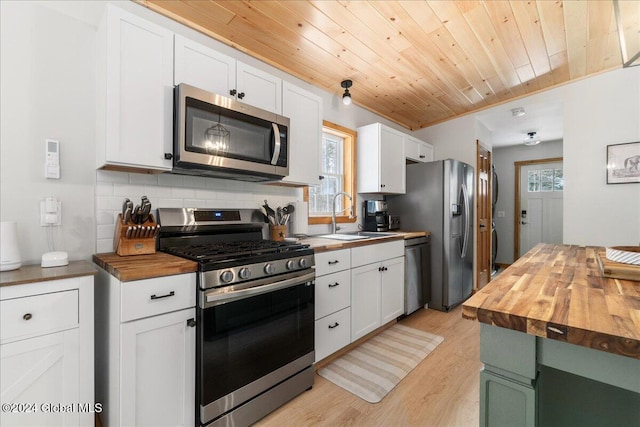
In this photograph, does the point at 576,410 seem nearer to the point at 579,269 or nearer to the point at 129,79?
the point at 579,269

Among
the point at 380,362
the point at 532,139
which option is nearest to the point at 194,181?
the point at 380,362

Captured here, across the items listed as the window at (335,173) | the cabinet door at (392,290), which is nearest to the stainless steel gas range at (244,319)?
the cabinet door at (392,290)

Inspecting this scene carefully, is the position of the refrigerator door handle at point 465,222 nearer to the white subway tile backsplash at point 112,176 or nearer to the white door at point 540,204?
the white door at point 540,204

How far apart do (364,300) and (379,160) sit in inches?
63.0

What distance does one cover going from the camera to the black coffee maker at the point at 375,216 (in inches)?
137

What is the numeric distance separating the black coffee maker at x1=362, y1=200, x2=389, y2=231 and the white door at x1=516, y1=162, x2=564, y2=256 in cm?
388

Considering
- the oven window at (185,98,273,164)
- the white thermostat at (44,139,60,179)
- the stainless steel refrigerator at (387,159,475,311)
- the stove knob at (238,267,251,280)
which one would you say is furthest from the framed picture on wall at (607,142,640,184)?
the white thermostat at (44,139,60,179)

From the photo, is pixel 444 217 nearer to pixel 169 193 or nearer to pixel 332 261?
pixel 332 261

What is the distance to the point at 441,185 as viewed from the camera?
11.1 feet

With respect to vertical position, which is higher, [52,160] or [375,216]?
[52,160]

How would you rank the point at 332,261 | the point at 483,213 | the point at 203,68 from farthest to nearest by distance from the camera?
the point at 483,213, the point at 332,261, the point at 203,68

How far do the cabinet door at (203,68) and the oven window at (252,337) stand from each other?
52.6 inches

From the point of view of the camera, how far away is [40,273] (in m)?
1.27

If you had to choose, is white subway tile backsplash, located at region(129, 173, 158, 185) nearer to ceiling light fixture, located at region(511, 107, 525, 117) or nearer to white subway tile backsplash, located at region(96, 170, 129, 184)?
white subway tile backsplash, located at region(96, 170, 129, 184)
